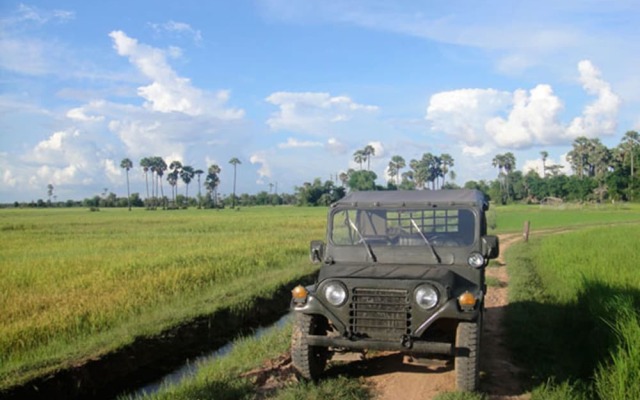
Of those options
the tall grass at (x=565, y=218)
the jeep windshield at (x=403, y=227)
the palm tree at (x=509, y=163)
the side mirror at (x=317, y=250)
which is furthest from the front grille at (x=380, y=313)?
the palm tree at (x=509, y=163)

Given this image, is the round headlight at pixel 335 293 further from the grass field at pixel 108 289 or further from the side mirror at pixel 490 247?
the grass field at pixel 108 289

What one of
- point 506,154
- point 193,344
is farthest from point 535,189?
point 193,344

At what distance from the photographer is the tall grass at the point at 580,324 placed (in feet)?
18.8

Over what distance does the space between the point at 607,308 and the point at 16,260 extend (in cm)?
1727

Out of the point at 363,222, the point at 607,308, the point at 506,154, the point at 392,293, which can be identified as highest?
the point at 506,154

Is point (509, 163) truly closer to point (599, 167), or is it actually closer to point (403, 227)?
point (599, 167)

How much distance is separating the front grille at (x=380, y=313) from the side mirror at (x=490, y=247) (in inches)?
50.7

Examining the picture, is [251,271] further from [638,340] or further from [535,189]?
[535,189]

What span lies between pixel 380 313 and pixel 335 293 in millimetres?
509

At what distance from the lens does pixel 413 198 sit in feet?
22.5

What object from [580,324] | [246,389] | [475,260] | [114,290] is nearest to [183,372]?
[246,389]

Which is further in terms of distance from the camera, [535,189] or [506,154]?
[506,154]

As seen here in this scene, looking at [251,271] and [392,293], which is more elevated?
[392,293]

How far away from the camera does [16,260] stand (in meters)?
17.9
